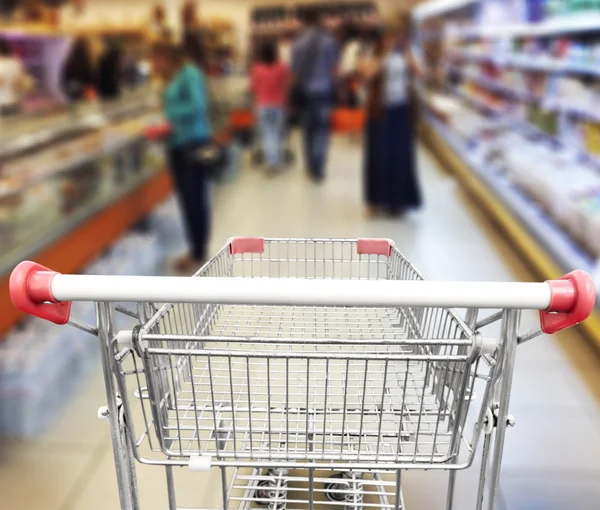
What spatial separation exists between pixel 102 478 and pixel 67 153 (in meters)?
2.38

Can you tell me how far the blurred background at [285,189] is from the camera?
90.2 inches

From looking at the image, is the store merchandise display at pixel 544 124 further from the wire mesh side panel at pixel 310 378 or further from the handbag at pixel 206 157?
the handbag at pixel 206 157

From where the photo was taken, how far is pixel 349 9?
1245cm

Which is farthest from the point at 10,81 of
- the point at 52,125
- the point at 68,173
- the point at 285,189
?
the point at 285,189

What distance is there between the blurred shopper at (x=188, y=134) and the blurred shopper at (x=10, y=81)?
797 mm

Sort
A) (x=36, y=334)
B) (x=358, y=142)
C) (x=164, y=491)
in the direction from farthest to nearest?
(x=358, y=142) → (x=36, y=334) → (x=164, y=491)

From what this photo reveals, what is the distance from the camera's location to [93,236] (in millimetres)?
3773

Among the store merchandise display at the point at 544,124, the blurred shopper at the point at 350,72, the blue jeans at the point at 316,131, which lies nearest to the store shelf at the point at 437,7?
the store merchandise display at the point at 544,124

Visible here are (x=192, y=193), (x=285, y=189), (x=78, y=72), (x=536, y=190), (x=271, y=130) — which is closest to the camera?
(x=192, y=193)

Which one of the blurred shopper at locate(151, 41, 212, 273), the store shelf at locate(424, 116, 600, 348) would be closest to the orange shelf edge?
the blurred shopper at locate(151, 41, 212, 273)

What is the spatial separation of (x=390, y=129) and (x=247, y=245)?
3847 mm

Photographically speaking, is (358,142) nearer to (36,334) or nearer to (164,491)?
(36,334)

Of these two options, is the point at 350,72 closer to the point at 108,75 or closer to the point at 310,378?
the point at 108,75

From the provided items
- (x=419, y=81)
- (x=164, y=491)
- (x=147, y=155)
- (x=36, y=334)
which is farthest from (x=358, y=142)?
(x=164, y=491)
